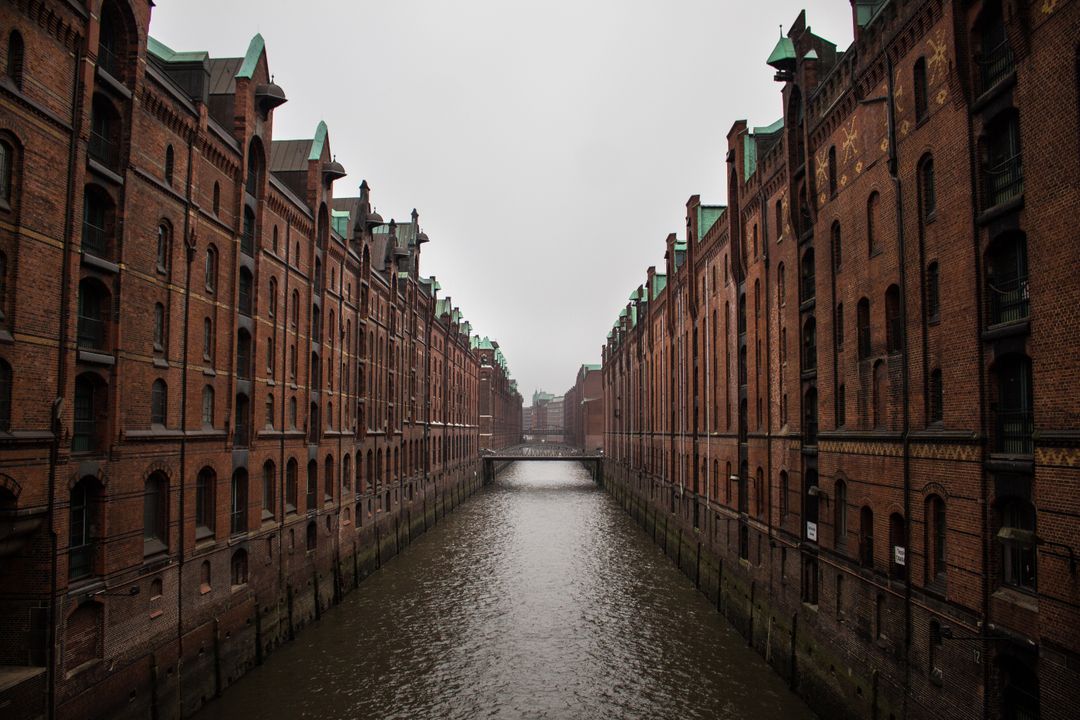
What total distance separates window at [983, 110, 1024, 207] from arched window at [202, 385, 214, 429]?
18.8m

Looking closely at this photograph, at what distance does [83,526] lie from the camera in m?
14.5

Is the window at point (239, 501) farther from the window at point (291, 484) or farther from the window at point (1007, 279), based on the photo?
the window at point (1007, 279)

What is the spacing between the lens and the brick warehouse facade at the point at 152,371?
12.6 metres

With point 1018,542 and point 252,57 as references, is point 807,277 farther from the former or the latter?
point 252,57

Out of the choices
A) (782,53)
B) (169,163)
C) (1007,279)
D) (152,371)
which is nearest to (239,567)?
(152,371)

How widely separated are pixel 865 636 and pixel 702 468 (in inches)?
726

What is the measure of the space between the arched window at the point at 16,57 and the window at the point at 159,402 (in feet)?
23.4

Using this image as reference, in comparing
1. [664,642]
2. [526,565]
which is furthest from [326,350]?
[664,642]

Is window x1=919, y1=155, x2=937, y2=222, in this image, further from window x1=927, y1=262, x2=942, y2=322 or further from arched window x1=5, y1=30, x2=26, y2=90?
arched window x1=5, y1=30, x2=26, y2=90

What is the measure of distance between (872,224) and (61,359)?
16895 mm

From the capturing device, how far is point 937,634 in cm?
1295

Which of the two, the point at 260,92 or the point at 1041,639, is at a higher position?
the point at 260,92

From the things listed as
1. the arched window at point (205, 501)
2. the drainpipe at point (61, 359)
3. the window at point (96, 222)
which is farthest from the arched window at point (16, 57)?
the arched window at point (205, 501)

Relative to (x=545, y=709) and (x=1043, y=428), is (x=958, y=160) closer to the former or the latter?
(x=1043, y=428)
